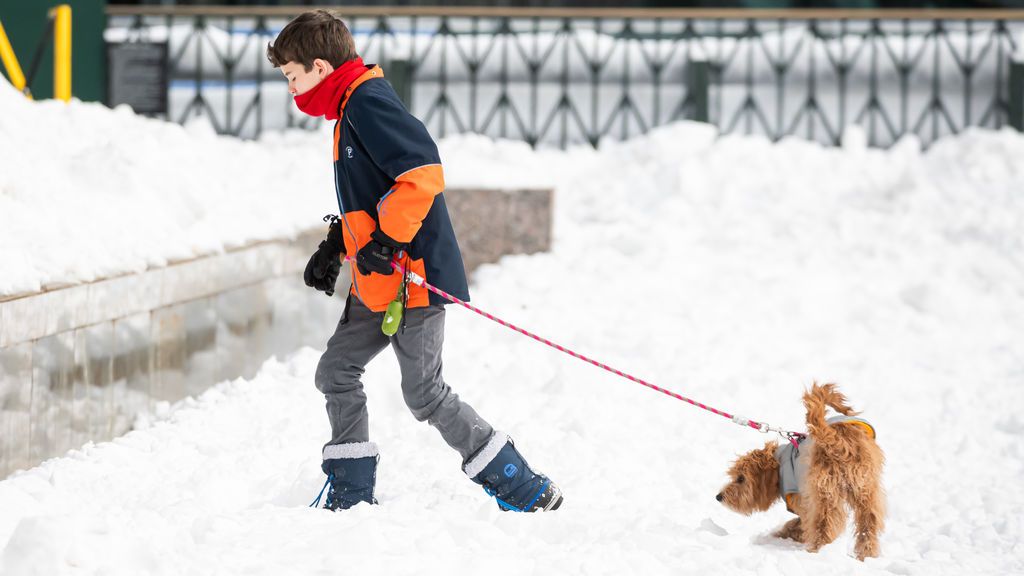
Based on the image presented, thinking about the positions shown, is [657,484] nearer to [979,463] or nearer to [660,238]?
[979,463]

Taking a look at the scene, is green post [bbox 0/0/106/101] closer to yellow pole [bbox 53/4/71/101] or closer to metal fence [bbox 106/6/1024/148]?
metal fence [bbox 106/6/1024/148]

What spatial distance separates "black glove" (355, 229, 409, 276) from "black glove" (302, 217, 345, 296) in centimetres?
24

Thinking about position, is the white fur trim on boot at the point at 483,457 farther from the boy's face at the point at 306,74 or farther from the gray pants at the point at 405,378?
the boy's face at the point at 306,74

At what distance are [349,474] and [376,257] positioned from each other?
79 centimetres

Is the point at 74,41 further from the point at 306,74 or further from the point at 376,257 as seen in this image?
the point at 376,257

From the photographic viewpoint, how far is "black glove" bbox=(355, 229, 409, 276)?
3.45m

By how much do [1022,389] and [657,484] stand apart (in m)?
3.07

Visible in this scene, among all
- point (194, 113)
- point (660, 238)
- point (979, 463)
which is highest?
point (194, 113)

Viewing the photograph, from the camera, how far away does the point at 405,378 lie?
12.0 ft

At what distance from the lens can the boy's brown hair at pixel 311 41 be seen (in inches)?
137

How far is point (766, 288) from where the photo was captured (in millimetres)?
8281

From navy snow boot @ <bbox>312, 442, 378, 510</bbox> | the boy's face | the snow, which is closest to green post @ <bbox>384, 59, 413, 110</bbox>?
the snow

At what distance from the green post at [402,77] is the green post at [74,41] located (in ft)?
10.8

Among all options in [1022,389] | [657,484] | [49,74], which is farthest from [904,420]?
[49,74]
